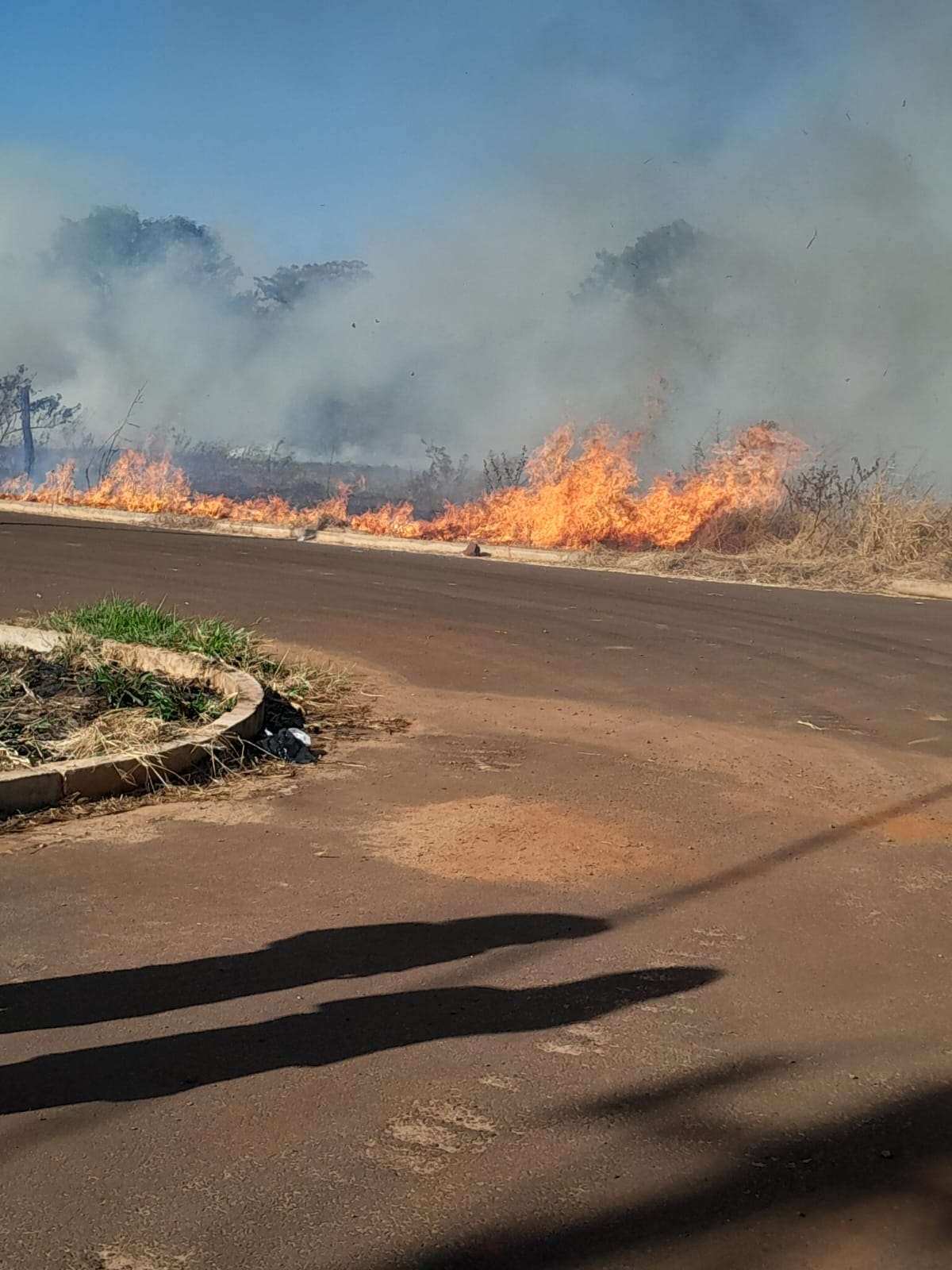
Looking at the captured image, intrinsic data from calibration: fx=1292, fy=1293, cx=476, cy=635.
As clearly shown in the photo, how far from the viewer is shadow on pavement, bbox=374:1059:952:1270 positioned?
277 centimetres

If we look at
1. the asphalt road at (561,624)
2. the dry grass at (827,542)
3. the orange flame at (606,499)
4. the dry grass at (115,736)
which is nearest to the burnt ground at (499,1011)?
the dry grass at (115,736)

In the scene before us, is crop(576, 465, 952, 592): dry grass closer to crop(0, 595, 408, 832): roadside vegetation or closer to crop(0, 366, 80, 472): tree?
crop(0, 595, 408, 832): roadside vegetation

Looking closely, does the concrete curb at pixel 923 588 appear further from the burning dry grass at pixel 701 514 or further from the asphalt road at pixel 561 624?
the asphalt road at pixel 561 624

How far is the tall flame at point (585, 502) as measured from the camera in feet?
70.5

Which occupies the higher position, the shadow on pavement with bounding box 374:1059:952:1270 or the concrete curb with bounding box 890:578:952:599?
the concrete curb with bounding box 890:578:952:599

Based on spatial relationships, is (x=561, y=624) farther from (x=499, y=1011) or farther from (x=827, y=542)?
(x=827, y=542)

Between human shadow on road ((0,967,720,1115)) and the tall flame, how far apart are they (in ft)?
57.2

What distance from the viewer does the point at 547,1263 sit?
2.72 meters

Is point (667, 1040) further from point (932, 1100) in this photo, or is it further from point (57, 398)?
point (57, 398)

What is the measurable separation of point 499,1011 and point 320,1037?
0.56 m

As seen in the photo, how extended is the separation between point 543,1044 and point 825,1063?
2.63 ft

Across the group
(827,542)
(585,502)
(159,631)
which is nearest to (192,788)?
(159,631)

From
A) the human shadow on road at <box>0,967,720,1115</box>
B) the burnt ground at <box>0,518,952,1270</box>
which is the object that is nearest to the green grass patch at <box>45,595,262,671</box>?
the burnt ground at <box>0,518,952,1270</box>

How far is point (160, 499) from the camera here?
996 inches
